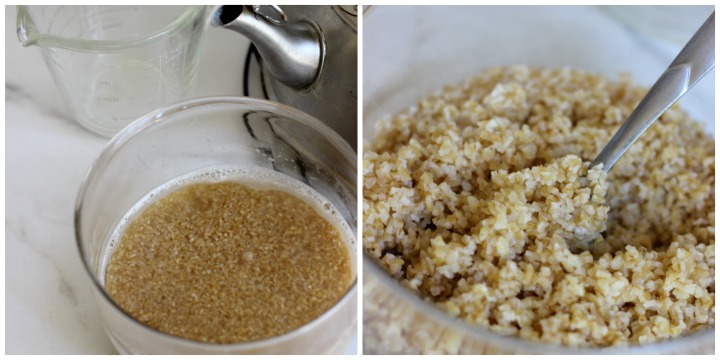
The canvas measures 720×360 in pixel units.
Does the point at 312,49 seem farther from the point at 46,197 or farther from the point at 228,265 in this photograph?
the point at 46,197

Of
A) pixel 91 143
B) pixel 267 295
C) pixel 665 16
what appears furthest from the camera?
pixel 665 16

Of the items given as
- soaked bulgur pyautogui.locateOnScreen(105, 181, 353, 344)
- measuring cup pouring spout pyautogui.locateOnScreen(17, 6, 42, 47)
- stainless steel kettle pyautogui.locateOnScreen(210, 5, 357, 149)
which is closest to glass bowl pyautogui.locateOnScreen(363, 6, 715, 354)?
stainless steel kettle pyautogui.locateOnScreen(210, 5, 357, 149)

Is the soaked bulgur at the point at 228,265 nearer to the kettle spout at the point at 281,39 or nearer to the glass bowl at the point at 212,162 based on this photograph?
the glass bowl at the point at 212,162

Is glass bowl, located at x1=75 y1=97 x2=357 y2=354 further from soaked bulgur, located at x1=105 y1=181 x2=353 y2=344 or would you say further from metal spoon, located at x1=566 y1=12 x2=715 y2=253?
metal spoon, located at x1=566 y1=12 x2=715 y2=253

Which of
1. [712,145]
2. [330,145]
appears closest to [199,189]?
[330,145]
